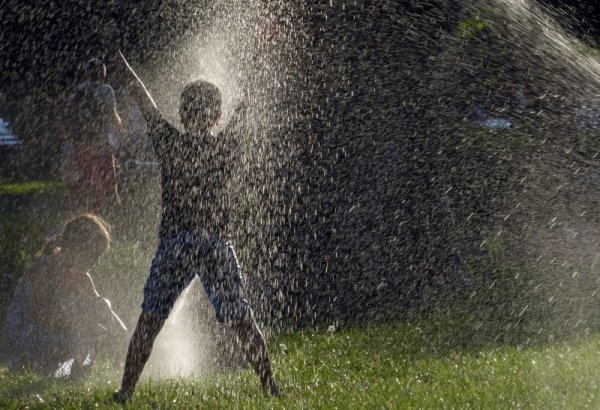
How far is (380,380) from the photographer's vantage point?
5566 millimetres

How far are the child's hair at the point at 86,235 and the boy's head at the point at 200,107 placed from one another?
111 centimetres

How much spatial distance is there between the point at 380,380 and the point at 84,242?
1733 millimetres

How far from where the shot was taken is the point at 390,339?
22.1 ft

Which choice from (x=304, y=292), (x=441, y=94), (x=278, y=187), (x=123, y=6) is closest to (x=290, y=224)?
(x=278, y=187)

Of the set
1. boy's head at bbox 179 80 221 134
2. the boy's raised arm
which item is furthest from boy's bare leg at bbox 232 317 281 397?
the boy's raised arm

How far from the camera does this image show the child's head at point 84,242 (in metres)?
5.93

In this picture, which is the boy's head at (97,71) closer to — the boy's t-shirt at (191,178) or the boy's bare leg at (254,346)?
the boy's t-shirt at (191,178)

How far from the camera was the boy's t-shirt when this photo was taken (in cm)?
496

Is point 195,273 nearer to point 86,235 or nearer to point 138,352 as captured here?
point 138,352

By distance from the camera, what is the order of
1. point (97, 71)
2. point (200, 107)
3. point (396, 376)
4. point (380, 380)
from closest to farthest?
point (200, 107), point (380, 380), point (396, 376), point (97, 71)

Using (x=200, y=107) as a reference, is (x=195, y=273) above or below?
below

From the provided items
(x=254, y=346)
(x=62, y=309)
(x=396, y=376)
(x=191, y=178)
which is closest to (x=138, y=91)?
(x=191, y=178)

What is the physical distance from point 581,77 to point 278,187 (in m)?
2.52

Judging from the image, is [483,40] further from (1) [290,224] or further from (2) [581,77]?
(1) [290,224]
